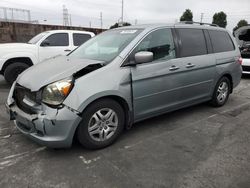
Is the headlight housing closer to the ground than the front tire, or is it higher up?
higher up

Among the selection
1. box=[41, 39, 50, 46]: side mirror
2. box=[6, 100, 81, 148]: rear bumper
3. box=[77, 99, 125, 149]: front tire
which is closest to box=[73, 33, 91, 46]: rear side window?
box=[41, 39, 50, 46]: side mirror

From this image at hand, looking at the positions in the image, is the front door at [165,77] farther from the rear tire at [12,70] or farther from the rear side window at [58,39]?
the rear side window at [58,39]

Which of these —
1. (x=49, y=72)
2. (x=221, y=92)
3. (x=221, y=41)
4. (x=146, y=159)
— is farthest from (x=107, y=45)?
(x=221, y=92)

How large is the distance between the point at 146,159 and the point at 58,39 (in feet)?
19.9

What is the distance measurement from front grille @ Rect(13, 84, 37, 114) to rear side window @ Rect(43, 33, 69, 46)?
178 inches

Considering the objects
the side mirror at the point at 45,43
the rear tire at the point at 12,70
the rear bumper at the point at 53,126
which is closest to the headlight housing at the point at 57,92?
the rear bumper at the point at 53,126

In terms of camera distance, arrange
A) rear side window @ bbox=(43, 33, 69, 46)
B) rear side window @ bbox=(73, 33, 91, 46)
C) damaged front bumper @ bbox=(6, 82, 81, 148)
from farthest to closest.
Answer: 1. rear side window @ bbox=(73, 33, 91, 46)
2. rear side window @ bbox=(43, 33, 69, 46)
3. damaged front bumper @ bbox=(6, 82, 81, 148)

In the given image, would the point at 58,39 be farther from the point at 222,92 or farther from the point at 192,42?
the point at 222,92

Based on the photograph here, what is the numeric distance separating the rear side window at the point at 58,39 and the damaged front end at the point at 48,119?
16.2ft

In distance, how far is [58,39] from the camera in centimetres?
775

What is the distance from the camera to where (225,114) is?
466 centimetres

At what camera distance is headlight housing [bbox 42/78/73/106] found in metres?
2.74

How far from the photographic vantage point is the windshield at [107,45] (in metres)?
3.45

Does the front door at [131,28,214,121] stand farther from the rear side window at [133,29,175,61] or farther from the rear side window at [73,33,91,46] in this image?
the rear side window at [73,33,91,46]
